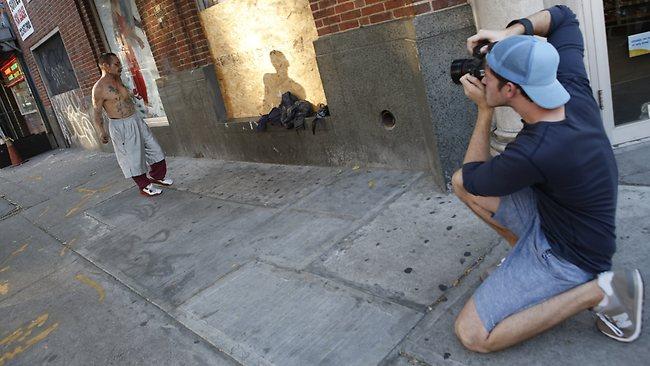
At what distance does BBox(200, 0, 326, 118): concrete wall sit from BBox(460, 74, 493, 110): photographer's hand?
131 inches

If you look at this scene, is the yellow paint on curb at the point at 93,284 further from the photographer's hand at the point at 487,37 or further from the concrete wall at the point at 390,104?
the photographer's hand at the point at 487,37

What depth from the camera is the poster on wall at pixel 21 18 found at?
12.6 metres

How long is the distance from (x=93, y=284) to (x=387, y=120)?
292cm

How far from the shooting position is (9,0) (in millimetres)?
13383

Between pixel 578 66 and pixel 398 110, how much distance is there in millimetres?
2119

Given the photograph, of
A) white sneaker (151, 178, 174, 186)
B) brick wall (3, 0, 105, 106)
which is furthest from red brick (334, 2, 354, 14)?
brick wall (3, 0, 105, 106)

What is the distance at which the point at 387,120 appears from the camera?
4.48 m

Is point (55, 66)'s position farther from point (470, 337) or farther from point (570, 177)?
point (570, 177)

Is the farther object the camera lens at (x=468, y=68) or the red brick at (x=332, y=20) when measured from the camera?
the red brick at (x=332, y=20)

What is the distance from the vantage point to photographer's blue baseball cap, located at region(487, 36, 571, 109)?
1.82 m

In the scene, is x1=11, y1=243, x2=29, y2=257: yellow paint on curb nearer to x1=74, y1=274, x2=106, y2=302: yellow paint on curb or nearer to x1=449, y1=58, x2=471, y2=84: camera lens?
x1=74, y1=274, x2=106, y2=302: yellow paint on curb

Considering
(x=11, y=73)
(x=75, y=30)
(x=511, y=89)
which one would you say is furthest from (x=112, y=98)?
(x=11, y=73)

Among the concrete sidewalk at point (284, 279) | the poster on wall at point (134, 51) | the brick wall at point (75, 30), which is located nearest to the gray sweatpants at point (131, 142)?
the concrete sidewalk at point (284, 279)

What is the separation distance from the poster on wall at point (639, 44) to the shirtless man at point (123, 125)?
17.6ft
